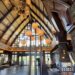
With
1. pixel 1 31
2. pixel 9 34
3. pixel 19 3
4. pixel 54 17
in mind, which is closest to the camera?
pixel 19 3

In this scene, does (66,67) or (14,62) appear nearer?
(66,67)

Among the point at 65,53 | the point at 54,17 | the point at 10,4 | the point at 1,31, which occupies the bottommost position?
the point at 65,53

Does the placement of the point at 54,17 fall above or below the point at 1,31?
below

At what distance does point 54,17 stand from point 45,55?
23320 mm

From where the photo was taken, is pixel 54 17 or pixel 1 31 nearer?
pixel 54 17

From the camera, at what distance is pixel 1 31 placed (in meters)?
24.1

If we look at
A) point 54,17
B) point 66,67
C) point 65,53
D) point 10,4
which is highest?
point 10,4

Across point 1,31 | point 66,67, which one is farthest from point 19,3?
point 1,31

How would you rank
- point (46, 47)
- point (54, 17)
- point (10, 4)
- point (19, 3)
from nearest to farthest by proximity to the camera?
point (19, 3) < point (54, 17) < point (10, 4) < point (46, 47)

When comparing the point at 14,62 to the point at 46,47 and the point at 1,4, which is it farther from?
the point at 1,4

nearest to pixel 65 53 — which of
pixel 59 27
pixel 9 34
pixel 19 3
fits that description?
pixel 59 27

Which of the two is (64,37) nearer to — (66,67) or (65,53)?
(65,53)

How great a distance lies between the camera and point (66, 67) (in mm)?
13164

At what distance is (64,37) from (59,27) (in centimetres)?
107
